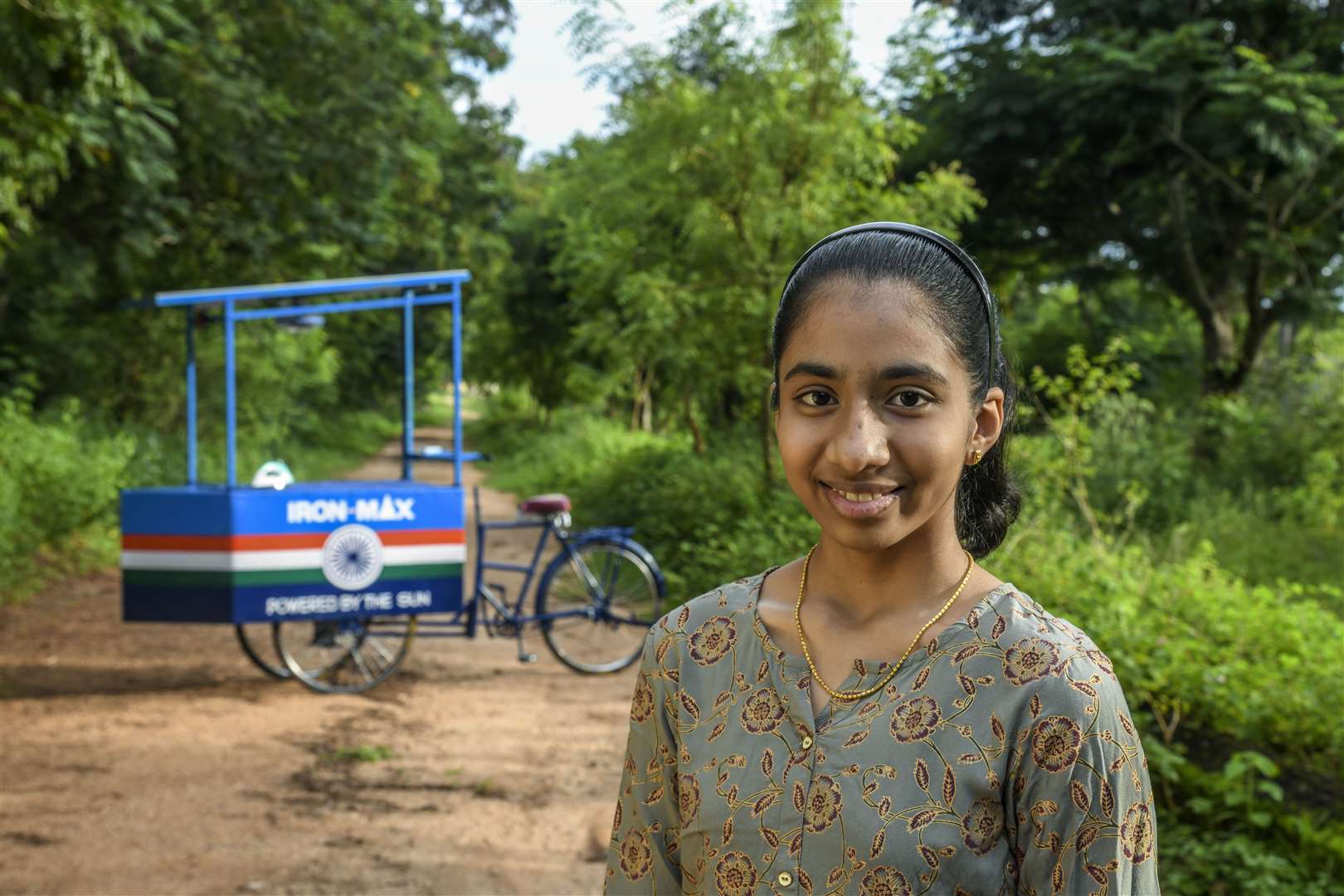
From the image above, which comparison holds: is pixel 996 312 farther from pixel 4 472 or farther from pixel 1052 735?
pixel 4 472

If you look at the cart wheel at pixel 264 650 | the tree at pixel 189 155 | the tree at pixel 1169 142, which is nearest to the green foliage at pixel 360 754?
the cart wheel at pixel 264 650

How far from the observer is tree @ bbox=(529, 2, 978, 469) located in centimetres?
970

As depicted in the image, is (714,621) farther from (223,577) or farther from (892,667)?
(223,577)

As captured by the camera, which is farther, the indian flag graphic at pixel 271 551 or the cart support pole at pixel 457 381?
the cart support pole at pixel 457 381

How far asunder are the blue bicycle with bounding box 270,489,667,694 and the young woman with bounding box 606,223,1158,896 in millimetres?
5828

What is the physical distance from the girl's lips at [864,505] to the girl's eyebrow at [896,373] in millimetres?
123

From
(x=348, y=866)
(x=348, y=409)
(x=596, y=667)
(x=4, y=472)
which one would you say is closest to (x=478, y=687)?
(x=596, y=667)

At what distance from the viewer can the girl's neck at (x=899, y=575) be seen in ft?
4.72

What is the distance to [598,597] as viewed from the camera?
24.9 feet

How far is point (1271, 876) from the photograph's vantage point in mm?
4031

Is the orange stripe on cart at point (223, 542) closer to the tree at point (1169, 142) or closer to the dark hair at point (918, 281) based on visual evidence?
the dark hair at point (918, 281)

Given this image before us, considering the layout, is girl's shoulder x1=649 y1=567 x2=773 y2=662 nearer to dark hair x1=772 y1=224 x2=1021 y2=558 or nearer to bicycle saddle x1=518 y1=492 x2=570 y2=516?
dark hair x1=772 y1=224 x2=1021 y2=558

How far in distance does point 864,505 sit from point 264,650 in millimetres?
7410

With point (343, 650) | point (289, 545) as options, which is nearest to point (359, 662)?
point (343, 650)
